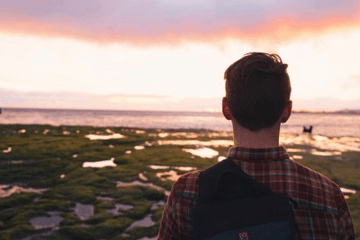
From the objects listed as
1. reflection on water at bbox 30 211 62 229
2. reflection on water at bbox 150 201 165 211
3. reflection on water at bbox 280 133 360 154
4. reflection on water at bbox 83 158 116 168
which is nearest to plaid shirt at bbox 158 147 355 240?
reflection on water at bbox 30 211 62 229

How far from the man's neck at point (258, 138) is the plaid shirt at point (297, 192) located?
30 mm

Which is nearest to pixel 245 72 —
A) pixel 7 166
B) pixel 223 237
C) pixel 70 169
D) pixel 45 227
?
pixel 223 237

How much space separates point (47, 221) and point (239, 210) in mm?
9364

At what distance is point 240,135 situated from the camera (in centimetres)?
211

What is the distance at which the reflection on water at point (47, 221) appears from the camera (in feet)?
31.8

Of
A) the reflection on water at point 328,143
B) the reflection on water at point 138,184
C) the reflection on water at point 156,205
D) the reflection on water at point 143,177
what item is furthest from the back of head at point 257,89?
the reflection on water at point 328,143

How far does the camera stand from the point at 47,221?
10047 mm

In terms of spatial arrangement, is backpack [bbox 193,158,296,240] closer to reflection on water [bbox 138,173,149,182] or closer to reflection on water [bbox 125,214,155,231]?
reflection on water [bbox 125,214,155,231]

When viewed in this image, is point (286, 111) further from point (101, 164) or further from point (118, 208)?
point (101, 164)

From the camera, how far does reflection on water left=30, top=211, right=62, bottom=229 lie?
31.8 ft

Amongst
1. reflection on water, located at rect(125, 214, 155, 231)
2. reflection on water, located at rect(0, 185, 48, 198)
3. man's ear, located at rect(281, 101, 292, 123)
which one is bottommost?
reflection on water, located at rect(0, 185, 48, 198)

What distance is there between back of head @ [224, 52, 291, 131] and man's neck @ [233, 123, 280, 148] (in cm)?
3

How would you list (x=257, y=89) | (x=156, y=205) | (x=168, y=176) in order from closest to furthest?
(x=257, y=89) → (x=156, y=205) → (x=168, y=176)

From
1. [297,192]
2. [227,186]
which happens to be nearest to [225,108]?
[227,186]
